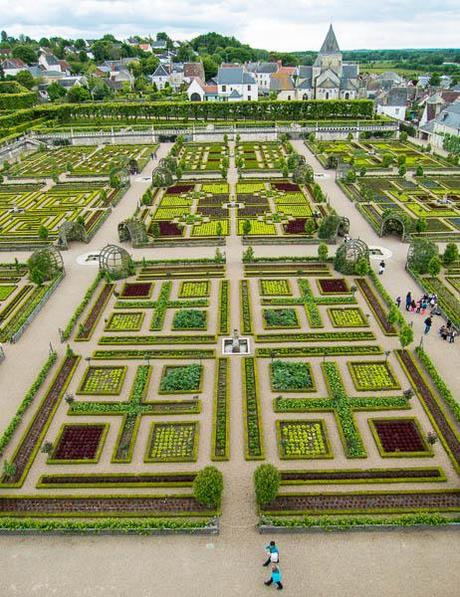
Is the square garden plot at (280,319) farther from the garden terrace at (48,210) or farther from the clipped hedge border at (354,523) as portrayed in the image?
the garden terrace at (48,210)

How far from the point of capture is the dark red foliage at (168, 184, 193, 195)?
6281 centimetres

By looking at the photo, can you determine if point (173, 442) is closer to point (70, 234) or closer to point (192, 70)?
point (70, 234)

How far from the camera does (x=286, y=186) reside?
63.8 metres

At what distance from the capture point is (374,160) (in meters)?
77.8

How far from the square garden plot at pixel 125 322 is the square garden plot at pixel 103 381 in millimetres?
4352

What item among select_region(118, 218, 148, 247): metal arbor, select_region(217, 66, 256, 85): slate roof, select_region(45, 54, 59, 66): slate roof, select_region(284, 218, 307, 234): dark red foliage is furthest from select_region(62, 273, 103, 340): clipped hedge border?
select_region(45, 54, 59, 66): slate roof

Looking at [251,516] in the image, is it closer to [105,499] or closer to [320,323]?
[105,499]

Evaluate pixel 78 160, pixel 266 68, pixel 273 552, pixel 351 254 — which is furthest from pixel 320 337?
pixel 266 68

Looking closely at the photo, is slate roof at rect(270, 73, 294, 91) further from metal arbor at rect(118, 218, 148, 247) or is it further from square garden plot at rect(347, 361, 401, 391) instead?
square garden plot at rect(347, 361, 401, 391)

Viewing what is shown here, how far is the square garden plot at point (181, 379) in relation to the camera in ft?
90.3

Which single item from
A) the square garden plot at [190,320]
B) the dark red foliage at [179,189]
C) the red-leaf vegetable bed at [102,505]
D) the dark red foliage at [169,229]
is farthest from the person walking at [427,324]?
the dark red foliage at [179,189]

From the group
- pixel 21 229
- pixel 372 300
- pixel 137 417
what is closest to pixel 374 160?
pixel 372 300

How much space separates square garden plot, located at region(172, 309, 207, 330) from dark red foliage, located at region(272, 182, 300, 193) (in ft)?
109

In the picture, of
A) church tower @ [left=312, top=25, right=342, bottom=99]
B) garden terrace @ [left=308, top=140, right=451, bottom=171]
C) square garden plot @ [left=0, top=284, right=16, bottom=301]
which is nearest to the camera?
square garden plot @ [left=0, top=284, right=16, bottom=301]
